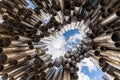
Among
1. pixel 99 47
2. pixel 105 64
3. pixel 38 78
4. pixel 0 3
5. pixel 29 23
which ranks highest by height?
pixel 0 3

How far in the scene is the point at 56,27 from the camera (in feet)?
69.7

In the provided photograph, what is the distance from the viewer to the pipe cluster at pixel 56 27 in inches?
459

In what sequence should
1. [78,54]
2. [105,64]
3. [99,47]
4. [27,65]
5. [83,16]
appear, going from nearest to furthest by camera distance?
1. [105,64]
2. [99,47]
3. [27,65]
4. [78,54]
5. [83,16]

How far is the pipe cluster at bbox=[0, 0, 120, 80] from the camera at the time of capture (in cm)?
1166

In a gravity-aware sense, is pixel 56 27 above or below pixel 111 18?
above

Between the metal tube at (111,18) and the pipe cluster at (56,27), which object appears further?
the pipe cluster at (56,27)

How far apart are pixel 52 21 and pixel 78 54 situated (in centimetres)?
441

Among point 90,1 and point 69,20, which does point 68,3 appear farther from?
point 69,20

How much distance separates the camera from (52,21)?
1986 cm

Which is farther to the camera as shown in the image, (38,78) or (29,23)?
(29,23)

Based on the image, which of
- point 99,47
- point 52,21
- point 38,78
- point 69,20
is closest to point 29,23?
point 52,21

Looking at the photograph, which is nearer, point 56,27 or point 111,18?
point 111,18

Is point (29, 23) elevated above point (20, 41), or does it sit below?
above

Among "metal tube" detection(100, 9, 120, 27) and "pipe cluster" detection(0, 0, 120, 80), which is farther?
"pipe cluster" detection(0, 0, 120, 80)
